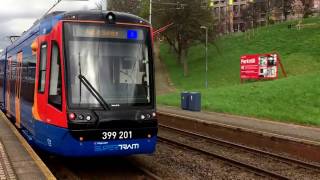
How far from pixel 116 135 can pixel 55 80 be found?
5.28ft

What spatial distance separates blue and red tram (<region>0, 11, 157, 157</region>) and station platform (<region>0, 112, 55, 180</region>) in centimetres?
50

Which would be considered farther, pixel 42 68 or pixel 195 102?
pixel 195 102

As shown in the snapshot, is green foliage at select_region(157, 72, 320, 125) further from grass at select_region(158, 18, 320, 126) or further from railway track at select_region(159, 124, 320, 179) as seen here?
railway track at select_region(159, 124, 320, 179)

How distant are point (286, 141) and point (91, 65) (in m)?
7.37

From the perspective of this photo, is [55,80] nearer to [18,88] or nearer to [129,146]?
[129,146]

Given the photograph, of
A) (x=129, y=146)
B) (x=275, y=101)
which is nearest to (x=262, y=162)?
(x=129, y=146)

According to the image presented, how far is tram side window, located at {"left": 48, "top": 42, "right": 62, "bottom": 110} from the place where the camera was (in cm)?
972

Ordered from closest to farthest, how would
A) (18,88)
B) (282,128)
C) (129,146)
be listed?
1. (129,146)
2. (18,88)
3. (282,128)

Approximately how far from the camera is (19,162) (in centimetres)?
975

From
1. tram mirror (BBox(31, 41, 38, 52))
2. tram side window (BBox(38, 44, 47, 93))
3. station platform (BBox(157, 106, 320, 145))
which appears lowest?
station platform (BBox(157, 106, 320, 145))

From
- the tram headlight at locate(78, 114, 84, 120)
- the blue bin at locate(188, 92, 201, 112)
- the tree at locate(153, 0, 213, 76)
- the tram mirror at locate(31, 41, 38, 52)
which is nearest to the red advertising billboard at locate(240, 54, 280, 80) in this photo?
the blue bin at locate(188, 92, 201, 112)

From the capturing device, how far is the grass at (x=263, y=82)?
22.9m

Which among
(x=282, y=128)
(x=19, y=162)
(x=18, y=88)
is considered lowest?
(x=282, y=128)

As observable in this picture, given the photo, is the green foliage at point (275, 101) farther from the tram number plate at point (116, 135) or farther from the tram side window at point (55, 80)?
the tram side window at point (55, 80)
